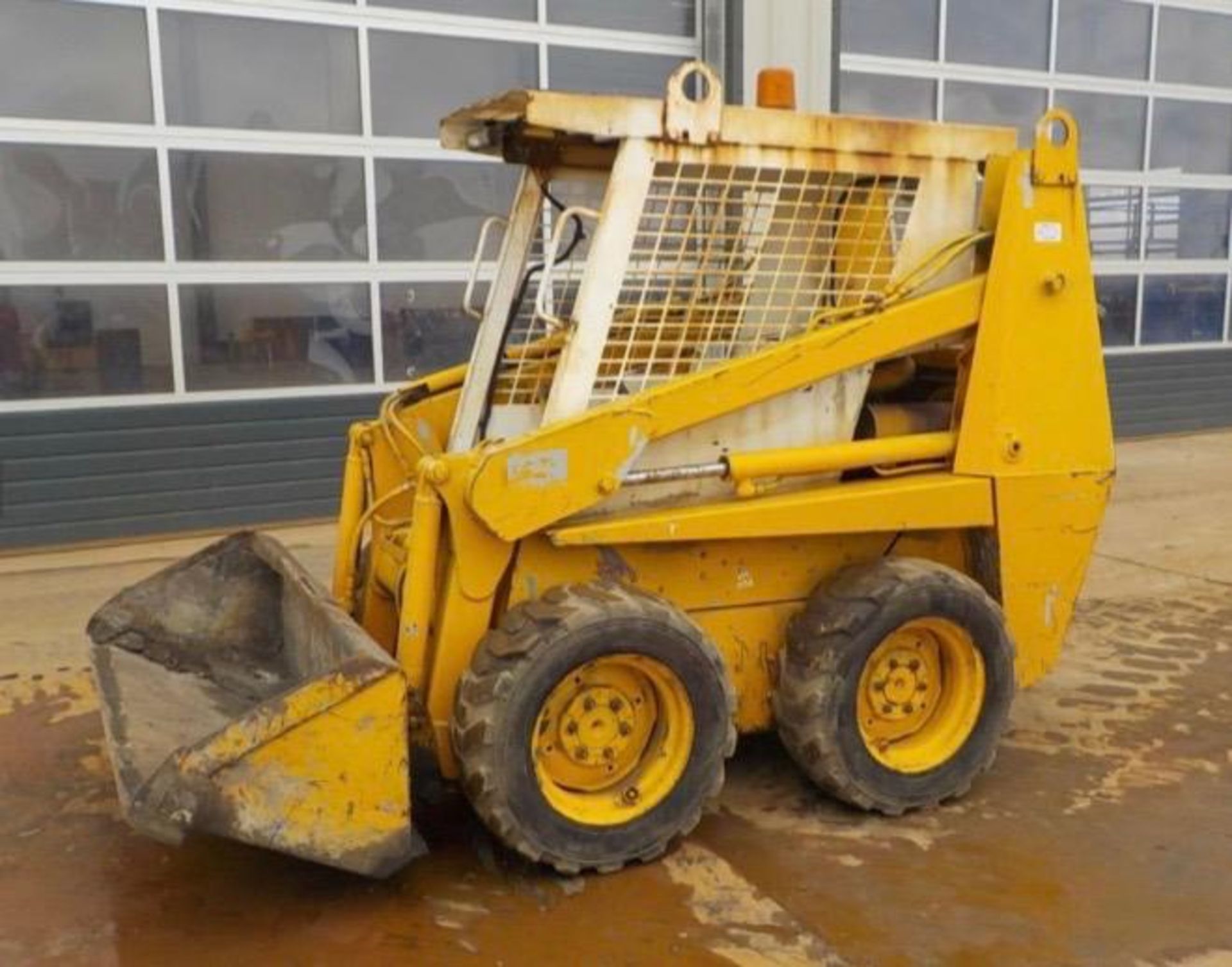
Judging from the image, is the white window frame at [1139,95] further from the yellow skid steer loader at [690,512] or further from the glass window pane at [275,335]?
the yellow skid steer loader at [690,512]

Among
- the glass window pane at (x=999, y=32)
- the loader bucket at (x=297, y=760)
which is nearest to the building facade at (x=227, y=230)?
the glass window pane at (x=999, y=32)

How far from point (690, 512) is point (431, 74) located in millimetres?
5995

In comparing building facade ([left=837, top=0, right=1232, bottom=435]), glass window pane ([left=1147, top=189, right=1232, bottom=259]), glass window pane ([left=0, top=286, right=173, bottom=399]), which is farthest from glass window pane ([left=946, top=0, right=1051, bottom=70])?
glass window pane ([left=0, top=286, right=173, bottom=399])

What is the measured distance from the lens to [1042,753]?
13.6ft

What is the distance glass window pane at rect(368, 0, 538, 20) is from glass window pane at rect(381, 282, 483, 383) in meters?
1.90

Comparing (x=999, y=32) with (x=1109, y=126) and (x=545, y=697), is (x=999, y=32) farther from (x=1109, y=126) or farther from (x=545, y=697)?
(x=545, y=697)

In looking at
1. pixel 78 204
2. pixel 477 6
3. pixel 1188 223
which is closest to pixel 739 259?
pixel 78 204

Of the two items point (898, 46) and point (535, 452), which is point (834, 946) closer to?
point (535, 452)

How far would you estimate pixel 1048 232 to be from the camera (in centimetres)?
371

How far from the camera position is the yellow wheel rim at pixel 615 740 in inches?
127

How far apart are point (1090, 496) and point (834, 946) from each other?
5.83ft

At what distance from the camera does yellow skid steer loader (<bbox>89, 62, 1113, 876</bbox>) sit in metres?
3.13

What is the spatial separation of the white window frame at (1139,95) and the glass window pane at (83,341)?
6268 mm

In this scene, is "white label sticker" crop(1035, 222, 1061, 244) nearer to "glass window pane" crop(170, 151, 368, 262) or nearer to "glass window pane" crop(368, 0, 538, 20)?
"glass window pane" crop(170, 151, 368, 262)
